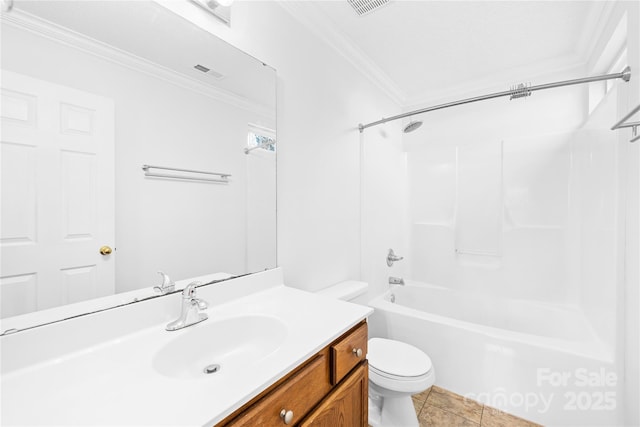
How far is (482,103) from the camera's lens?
8.35 feet

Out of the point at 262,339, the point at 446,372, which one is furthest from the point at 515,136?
the point at 262,339

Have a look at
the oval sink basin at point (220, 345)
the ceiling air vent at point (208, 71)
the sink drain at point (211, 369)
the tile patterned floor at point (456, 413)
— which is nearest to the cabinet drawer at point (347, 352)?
the oval sink basin at point (220, 345)

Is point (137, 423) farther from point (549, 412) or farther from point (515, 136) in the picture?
point (515, 136)

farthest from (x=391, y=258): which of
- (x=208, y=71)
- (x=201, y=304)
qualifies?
(x=208, y=71)

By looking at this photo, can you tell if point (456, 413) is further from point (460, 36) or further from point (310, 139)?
point (460, 36)

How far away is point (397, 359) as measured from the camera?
1.55 metres

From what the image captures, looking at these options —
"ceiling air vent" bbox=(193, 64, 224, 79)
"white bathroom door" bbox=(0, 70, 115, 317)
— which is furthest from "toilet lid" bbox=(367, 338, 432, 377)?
"ceiling air vent" bbox=(193, 64, 224, 79)

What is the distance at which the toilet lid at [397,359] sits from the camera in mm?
1439

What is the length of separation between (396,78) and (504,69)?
89 cm

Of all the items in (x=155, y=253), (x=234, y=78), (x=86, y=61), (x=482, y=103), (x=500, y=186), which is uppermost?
(x=482, y=103)

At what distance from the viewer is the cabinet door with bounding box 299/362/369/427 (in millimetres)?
810

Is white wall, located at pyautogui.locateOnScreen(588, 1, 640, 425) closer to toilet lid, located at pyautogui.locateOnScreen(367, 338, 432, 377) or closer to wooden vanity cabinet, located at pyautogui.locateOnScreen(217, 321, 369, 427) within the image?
toilet lid, located at pyautogui.locateOnScreen(367, 338, 432, 377)

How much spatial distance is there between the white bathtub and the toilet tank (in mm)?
341

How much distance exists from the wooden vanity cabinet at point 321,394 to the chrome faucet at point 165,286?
21.8 inches
